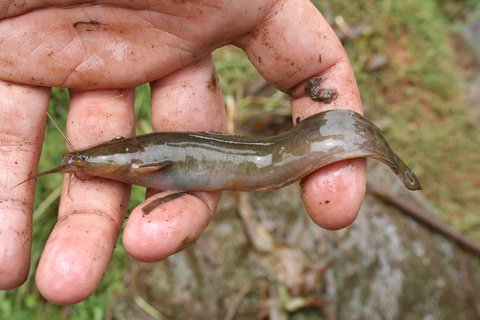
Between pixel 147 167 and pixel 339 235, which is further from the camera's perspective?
pixel 339 235

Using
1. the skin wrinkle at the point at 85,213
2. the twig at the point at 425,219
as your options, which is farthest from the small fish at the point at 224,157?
the twig at the point at 425,219

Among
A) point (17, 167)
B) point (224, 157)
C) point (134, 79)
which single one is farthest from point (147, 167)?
point (17, 167)

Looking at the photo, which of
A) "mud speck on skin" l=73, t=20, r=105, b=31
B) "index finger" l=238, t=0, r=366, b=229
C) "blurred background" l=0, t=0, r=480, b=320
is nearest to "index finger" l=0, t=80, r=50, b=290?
"mud speck on skin" l=73, t=20, r=105, b=31

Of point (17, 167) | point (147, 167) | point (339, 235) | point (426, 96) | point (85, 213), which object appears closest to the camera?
point (85, 213)

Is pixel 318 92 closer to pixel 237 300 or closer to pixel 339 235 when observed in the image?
pixel 339 235

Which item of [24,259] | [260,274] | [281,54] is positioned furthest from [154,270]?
[281,54]

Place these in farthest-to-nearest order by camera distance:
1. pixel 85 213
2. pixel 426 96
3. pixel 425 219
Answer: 1. pixel 426 96
2. pixel 425 219
3. pixel 85 213
